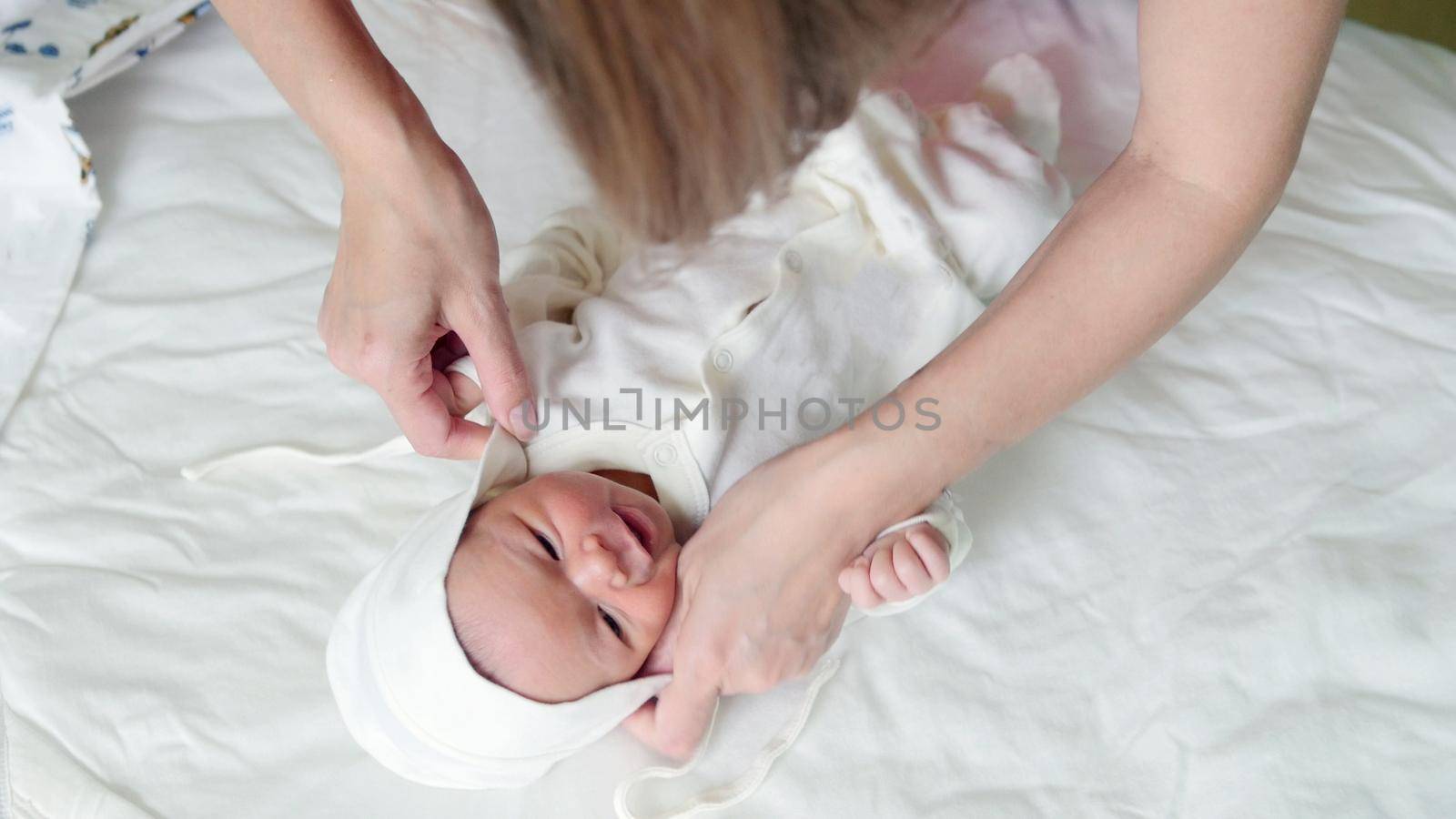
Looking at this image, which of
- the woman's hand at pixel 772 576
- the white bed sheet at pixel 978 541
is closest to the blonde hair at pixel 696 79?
the woman's hand at pixel 772 576

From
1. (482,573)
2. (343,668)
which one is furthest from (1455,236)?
(343,668)

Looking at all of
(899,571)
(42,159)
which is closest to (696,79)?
(899,571)

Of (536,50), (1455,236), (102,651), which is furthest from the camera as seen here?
(1455,236)

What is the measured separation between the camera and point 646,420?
3.64ft

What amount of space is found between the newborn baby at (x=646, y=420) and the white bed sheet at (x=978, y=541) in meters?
0.10

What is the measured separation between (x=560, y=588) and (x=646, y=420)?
20cm

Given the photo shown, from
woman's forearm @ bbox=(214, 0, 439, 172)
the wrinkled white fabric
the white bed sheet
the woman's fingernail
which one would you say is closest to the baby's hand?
the white bed sheet

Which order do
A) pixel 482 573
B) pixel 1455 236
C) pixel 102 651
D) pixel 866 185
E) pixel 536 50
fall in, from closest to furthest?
pixel 536 50
pixel 482 573
pixel 102 651
pixel 866 185
pixel 1455 236

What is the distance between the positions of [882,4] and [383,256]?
457 millimetres

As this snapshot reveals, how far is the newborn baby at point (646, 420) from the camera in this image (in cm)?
96

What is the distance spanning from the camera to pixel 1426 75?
1507mm

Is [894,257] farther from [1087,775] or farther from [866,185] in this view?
[1087,775]

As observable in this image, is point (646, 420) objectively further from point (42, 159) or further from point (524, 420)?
point (42, 159)

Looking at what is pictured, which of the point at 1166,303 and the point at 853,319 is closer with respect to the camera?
the point at 1166,303
